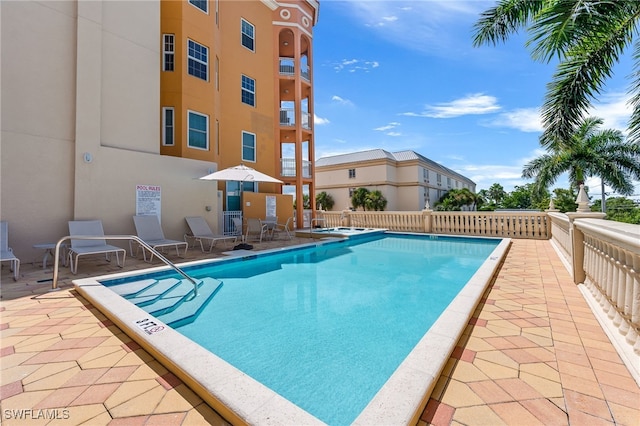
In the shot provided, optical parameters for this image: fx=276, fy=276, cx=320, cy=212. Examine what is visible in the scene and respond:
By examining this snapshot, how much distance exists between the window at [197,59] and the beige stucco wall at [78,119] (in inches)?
63.6

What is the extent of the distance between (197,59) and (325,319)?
37.3 ft

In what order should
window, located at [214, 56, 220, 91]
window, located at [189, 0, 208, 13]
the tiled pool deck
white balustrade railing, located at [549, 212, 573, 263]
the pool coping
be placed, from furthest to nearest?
window, located at [214, 56, 220, 91]
window, located at [189, 0, 208, 13]
white balustrade railing, located at [549, 212, 573, 263]
the tiled pool deck
the pool coping

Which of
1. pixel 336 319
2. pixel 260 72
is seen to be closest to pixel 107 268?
pixel 336 319

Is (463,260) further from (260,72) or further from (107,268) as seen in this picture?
(260,72)

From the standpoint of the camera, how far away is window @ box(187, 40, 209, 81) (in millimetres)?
10648

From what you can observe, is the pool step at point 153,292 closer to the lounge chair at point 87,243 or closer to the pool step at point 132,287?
the pool step at point 132,287

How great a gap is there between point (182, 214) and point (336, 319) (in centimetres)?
730

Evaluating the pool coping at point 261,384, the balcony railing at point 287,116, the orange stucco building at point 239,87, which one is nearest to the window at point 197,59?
the orange stucco building at point 239,87

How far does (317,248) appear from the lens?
31.4ft

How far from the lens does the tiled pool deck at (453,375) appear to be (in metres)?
1.76

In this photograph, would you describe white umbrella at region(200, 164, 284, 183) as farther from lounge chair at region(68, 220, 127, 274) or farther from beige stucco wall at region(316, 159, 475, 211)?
beige stucco wall at region(316, 159, 475, 211)

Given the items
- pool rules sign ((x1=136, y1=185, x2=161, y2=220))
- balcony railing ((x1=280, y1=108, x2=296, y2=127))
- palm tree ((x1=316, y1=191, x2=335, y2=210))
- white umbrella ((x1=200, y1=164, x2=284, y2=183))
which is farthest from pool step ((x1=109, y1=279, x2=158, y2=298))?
palm tree ((x1=316, y1=191, x2=335, y2=210))

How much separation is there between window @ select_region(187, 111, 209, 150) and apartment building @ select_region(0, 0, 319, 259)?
4 centimetres

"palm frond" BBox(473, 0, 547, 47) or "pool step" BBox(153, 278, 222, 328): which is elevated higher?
"palm frond" BBox(473, 0, 547, 47)
